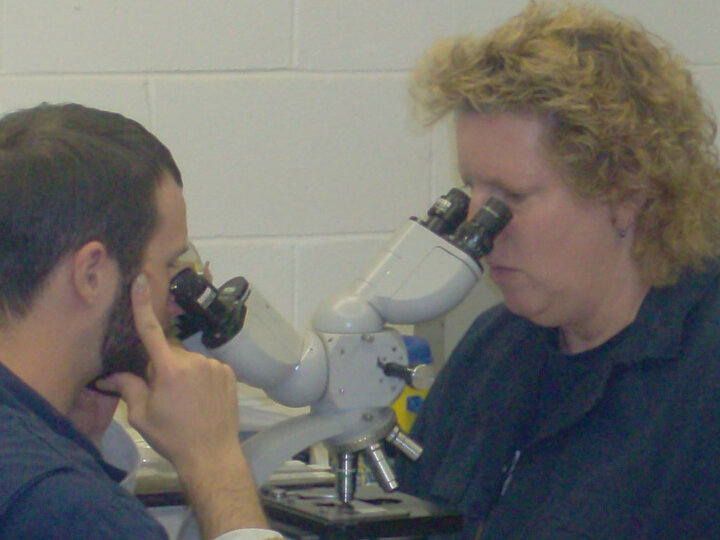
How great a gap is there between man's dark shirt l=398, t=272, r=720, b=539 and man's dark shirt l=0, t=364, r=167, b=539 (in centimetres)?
63

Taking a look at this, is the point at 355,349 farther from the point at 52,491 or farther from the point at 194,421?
the point at 52,491

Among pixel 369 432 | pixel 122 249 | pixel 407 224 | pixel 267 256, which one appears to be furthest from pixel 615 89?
pixel 267 256

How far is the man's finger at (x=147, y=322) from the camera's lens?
1.21 m

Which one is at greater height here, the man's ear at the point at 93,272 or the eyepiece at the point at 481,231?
the man's ear at the point at 93,272

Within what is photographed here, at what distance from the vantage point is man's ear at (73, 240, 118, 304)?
114 centimetres

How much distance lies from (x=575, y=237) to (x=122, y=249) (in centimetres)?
66

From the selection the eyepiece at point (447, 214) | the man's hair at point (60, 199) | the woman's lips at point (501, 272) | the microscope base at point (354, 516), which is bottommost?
the microscope base at point (354, 516)

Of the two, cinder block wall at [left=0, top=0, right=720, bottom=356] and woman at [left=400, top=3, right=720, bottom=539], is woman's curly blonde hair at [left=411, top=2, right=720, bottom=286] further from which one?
cinder block wall at [left=0, top=0, right=720, bottom=356]

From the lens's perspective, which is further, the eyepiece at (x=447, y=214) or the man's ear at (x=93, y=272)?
the eyepiece at (x=447, y=214)

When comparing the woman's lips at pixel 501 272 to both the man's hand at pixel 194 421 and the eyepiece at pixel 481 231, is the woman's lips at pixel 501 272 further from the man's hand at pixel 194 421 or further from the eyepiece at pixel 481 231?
the man's hand at pixel 194 421

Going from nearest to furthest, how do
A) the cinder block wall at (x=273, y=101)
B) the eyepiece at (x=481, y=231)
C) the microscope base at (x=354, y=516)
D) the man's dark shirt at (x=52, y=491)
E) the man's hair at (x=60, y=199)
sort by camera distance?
the man's dark shirt at (x=52, y=491)
the man's hair at (x=60, y=199)
the microscope base at (x=354, y=516)
the eyepiece at (x=481, y=231)
the cinder block wall at (x=273, y=101)

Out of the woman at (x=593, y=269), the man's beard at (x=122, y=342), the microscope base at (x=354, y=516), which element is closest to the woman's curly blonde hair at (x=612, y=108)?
the woman at (x=593, y=269)

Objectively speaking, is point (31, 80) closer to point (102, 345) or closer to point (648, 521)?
point (102, 345)

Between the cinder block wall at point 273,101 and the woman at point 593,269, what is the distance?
1.65 feet
